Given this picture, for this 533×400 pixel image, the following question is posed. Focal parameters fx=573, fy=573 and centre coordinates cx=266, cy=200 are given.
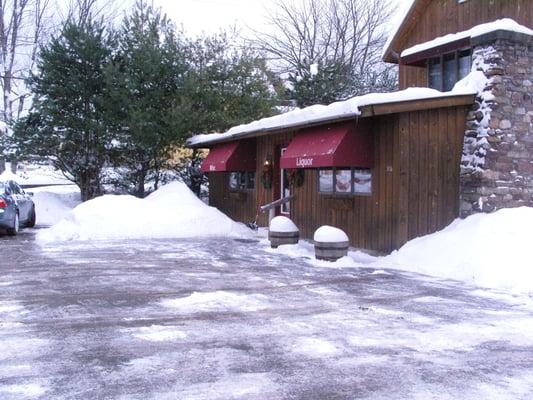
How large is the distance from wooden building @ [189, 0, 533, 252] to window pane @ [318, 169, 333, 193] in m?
0.02

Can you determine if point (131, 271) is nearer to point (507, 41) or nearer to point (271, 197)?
point (271, 197)

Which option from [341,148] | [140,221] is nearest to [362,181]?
[341,148]

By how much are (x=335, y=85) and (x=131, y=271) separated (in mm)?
20622

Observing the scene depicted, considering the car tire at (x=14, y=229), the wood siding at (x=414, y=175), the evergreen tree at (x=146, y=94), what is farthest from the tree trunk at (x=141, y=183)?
the wood siding at (x=414, y=175)

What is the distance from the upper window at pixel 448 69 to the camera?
45.0 feet

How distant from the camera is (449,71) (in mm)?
14328

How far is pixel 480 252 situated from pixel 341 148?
3.36m

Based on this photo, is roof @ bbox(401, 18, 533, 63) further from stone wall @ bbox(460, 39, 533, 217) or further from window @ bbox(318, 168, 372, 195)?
window @ bbox(318, 168, 372, 195)

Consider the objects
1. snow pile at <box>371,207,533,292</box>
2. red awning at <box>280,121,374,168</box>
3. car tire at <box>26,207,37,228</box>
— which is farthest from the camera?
car tire at <box>26,207,37,228</box>

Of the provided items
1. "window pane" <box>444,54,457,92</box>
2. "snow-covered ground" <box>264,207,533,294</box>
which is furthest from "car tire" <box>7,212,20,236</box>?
"window pane" <box>444,54,457,92</box>

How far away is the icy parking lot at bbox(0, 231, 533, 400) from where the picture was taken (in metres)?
4.17

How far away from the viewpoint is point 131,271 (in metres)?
9.41

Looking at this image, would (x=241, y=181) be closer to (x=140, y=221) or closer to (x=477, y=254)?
(x=140, y=221)

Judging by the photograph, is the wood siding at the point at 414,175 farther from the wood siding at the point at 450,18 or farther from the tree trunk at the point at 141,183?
the tree trunk at the point at 141,183
